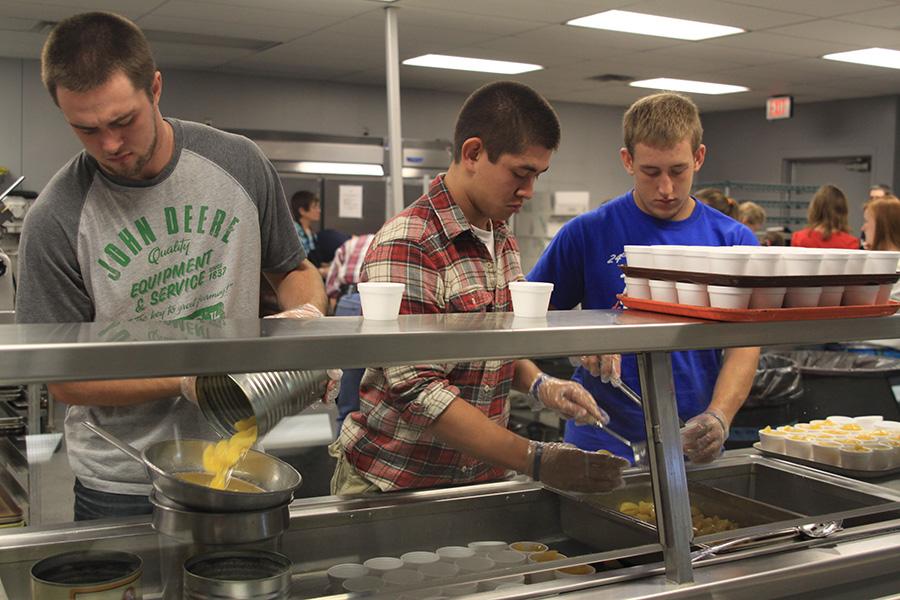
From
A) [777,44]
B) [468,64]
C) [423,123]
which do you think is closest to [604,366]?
[777,44]

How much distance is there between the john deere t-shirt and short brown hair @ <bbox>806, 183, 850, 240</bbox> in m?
6.02

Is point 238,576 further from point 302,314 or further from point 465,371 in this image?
point 465,371

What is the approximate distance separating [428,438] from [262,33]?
6.48 meters

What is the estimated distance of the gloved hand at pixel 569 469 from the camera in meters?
1.86

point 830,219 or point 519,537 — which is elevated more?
point 830,219

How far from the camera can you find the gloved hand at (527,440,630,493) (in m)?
1.86

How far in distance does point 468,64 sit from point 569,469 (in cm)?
776

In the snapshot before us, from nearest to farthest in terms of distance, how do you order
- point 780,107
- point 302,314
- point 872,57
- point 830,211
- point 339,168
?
point 302,314, point 830,211, point 872,57, point 339,168, point 780,107

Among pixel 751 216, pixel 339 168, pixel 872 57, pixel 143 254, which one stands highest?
pixel 872 57

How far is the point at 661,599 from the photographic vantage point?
59.7 inches

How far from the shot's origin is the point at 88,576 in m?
1.33

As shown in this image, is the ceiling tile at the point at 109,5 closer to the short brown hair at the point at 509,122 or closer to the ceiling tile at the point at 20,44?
the ceiling tile at the point at 20,44

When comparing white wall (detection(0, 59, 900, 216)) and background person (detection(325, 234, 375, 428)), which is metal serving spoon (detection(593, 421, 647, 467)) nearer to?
background person (detection(325, 234, 375, 428))

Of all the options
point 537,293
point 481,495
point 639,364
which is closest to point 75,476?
point 481,495
